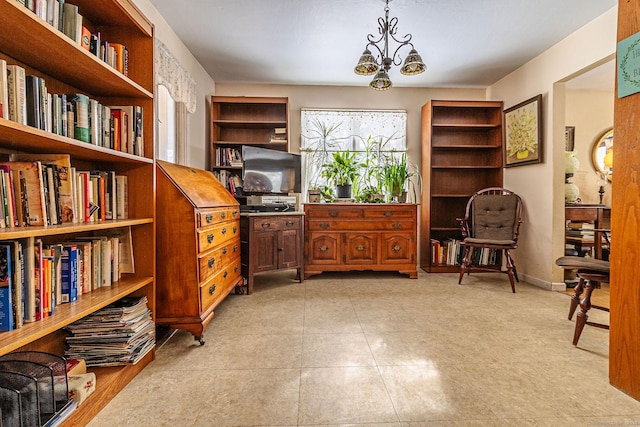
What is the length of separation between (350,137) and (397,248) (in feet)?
5.36

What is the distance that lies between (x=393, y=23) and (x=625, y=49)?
1.73m

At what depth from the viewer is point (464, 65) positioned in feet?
11.4

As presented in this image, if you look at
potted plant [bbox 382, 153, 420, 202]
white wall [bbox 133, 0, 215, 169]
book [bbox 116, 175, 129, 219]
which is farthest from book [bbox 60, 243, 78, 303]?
potted plant [bbox 382, 153, 420, 202]

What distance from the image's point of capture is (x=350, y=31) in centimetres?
276

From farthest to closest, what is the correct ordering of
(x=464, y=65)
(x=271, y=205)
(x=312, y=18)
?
(x=464, y=65) < (x=271, y=205) < (x=312, y=18)

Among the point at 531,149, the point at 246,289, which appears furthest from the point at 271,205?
the point at 531,149

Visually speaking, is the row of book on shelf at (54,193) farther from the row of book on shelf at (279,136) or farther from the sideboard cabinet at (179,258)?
the row of book on shelf at (279,136)

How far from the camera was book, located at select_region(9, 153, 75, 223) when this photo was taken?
1286 millimetres

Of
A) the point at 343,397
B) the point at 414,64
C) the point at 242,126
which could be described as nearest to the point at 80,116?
the point at 343,397

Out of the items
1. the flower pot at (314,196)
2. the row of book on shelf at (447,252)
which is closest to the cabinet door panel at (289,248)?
the flower pot at (314,196)

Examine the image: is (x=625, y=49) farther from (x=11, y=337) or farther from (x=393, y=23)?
(x=11, y=337)

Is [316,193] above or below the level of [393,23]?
below

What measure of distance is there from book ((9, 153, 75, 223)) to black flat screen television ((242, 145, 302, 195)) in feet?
5.77

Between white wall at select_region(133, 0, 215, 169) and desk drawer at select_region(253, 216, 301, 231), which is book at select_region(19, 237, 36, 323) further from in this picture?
white wall at select_region(133, 0, 215, 169)
